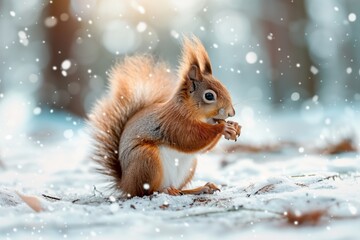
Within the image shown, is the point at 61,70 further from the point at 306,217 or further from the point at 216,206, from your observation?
the point at 306,217

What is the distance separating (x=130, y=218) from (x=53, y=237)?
0.97 feet

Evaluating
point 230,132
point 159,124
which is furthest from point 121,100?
point 230,132

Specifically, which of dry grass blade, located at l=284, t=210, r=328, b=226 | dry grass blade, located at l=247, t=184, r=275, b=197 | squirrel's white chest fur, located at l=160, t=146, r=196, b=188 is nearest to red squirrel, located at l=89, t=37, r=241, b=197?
squirrel's white chest fur, located at l=160, t=146, r=196, b=188

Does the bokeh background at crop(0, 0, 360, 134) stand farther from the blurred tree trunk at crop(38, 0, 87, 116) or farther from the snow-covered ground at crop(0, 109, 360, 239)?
the snow-covered ground at crop(0, 109, 360, 239)

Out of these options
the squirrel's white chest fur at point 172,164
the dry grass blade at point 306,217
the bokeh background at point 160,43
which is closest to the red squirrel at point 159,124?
the squirrel's white chest fur at point 172,164

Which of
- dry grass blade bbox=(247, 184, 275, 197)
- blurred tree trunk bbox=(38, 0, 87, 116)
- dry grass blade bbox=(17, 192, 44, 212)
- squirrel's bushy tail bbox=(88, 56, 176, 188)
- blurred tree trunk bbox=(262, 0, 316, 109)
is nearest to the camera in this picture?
dry grass blade bbox=(17, 192, 44, 212)

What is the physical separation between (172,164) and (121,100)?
0.47m

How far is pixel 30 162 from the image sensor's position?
182 inches

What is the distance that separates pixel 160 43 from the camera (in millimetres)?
9352

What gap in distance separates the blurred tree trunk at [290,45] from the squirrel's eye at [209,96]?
6112 millimetres

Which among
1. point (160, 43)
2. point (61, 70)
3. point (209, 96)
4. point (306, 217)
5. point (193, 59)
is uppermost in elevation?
point (160, 43)

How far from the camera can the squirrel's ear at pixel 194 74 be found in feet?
8.97

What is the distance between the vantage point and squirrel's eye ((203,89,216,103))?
266cm

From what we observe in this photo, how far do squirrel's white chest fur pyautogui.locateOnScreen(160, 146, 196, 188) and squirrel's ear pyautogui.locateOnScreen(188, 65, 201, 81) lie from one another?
0.35 m
